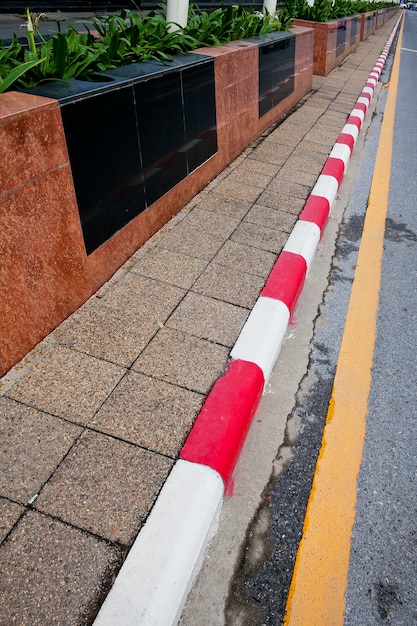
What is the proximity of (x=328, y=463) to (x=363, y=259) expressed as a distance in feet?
7.29

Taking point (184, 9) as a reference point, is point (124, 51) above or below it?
below

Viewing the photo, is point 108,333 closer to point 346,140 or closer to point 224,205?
point 224,205

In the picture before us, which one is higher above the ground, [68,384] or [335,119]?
[335,119]

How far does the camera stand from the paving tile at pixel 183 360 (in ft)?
8.18

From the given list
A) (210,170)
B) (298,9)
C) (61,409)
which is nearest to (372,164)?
(210,170)

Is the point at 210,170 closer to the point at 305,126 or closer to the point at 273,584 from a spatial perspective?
the point at 305,126

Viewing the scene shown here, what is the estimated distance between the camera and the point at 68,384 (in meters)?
2.40

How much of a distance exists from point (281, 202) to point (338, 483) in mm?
2969

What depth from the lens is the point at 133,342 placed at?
271cm

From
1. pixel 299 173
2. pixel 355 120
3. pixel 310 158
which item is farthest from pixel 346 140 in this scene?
pixel 299 173

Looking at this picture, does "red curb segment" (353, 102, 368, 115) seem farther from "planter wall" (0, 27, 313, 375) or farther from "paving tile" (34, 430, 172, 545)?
"paving tile" (34, 430, 172, 545)

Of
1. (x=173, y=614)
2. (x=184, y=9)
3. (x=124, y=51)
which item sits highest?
(x=184, y=9)

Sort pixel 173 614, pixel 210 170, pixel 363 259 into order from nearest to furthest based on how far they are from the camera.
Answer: pixel 173 614, pixel 363 259, pixel 210 170

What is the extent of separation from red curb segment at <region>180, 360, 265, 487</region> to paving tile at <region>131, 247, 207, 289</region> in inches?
36.0
